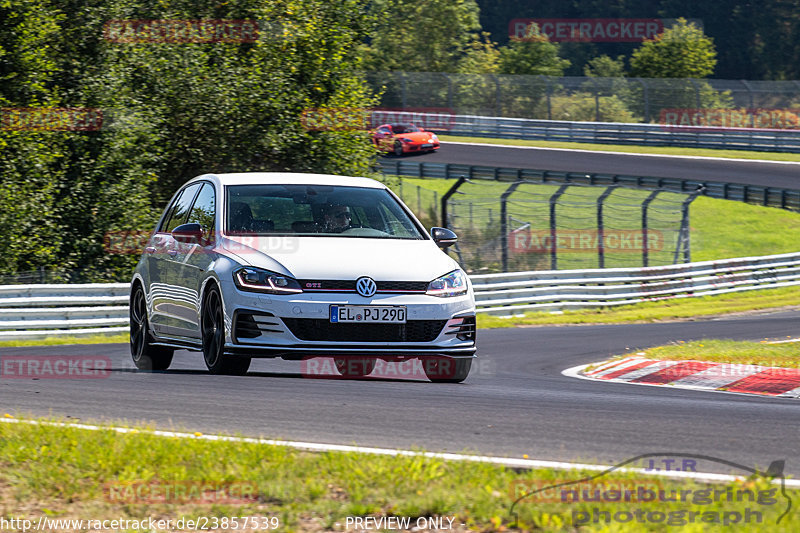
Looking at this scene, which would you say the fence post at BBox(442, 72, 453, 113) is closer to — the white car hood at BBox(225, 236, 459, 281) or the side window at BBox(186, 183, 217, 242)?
the side window at BBox(186, 183, 217, 242)

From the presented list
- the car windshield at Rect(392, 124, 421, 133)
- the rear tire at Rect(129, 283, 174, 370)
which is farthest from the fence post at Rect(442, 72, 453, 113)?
the rear tire at Rect(129, 283, 174, 370)

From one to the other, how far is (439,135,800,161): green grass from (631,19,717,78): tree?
23.6 m

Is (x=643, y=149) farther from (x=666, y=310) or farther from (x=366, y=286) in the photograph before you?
(x=366, y=286)

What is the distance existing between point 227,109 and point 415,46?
5083 cm

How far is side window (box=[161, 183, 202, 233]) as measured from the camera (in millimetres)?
9445

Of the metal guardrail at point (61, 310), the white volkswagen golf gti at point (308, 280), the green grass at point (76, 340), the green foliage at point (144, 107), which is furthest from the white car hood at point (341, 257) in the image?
the green foliage at point (144, 107)

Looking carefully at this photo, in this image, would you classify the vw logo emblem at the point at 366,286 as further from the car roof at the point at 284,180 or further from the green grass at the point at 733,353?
the green grass at the point at 733,353

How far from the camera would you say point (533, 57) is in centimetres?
7200

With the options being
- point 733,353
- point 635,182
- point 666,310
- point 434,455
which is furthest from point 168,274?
point 635,182

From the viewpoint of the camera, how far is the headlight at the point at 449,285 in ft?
25.8

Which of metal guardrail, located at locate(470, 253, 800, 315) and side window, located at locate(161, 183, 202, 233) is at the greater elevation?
side window, located at locate(161, 183, 202, 233)

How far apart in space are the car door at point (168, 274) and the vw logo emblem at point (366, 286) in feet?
5.64

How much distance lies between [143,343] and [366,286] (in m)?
3.08

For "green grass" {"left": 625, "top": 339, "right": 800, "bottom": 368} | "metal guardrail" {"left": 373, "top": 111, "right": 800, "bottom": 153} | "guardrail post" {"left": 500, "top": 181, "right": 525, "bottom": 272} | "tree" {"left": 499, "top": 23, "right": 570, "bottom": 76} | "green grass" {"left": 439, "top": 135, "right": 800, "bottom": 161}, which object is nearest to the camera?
"green grass" {"left": 625, "top": 339, "right": 800, "bottom": 368}
